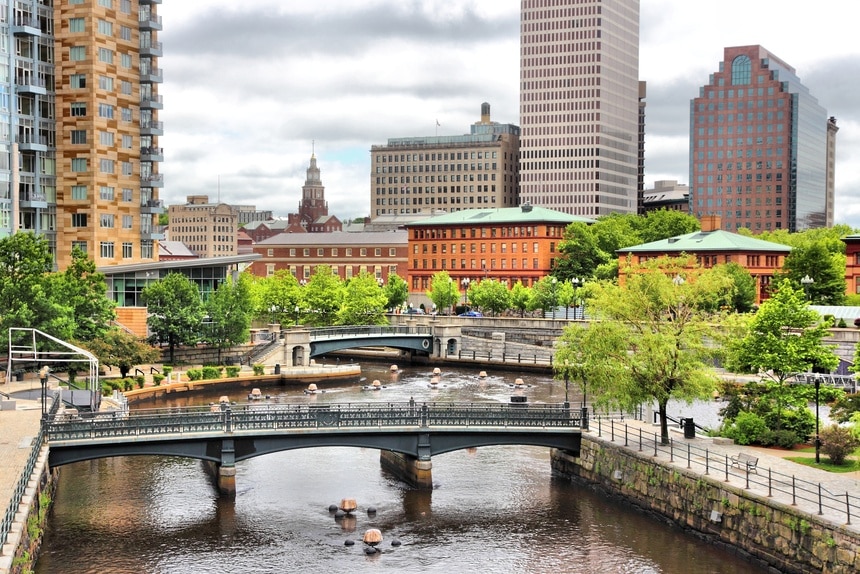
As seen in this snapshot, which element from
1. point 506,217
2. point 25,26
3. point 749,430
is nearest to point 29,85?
point 25,26

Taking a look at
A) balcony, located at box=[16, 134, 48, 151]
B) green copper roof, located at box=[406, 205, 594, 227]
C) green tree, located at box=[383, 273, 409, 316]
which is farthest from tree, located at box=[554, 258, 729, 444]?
green copper roof, located at box=[406, 205, 594, 227]

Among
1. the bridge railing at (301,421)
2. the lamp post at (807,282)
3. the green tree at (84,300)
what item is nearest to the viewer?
the bridge railing at (301,421)

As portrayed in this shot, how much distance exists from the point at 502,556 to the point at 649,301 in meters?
19.1

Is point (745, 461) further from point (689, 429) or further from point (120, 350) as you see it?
point (120, 350)

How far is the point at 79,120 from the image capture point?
109625 millimetres

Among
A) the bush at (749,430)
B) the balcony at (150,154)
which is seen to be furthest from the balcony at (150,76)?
the bush at (749,430)

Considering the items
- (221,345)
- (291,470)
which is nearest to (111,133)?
(221,345)

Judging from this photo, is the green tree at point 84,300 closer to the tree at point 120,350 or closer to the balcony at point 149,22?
the tree at point 120,350

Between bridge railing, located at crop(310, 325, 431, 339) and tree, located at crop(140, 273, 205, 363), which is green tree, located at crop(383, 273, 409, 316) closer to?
bridge railing, located at crop(310, 325, 431, 339)

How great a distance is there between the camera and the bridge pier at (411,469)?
5525cm

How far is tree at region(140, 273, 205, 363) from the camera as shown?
102m

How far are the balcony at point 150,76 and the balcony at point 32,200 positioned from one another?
1609 centimetres

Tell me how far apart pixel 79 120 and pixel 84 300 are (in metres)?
30.3

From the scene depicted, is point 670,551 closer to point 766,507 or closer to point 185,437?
point 766,507
